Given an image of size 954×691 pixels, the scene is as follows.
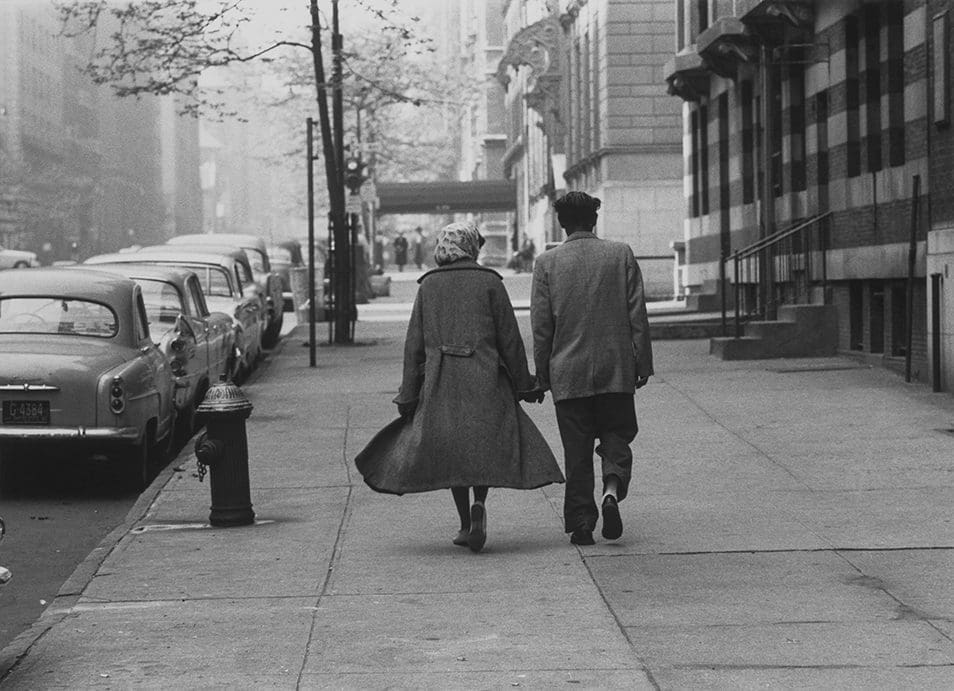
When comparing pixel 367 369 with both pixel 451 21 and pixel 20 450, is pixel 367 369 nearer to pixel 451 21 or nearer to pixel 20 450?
pixel 20 450

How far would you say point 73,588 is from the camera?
8.46 metres

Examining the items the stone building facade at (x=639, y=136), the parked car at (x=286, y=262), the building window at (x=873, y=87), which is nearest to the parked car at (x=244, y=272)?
the building window at (x=873, y=87)

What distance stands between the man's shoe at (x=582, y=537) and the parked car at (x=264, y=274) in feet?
57.6

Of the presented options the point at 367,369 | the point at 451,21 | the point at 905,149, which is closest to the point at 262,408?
the point at 367,369

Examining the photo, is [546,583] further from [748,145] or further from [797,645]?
[748,145]

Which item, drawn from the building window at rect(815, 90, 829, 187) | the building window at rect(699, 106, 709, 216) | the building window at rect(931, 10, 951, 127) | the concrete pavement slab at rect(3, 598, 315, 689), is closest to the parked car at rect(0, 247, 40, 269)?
the building window at rect(699, 106, 709, 216)

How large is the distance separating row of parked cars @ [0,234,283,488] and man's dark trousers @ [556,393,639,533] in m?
3.14

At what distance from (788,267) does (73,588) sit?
15.5 metres

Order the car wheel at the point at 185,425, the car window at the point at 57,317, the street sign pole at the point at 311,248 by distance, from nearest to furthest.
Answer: the car window at the point at 57,317 < the car wheel at the point at 185,425 < the street sign pole at the point at 311,248

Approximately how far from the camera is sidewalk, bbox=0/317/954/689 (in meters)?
6.70

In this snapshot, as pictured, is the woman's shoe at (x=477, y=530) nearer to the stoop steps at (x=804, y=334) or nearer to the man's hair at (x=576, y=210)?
the man's hair at (x=576, y=210)

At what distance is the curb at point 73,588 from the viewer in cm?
706

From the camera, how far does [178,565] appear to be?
9055 millimetres

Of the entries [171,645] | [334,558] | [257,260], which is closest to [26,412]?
→ [334,558]
